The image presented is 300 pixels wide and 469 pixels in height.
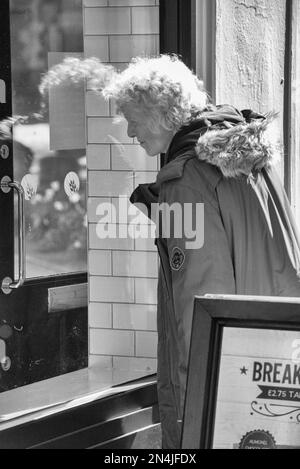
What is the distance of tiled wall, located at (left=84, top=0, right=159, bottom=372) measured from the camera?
4.45 meters

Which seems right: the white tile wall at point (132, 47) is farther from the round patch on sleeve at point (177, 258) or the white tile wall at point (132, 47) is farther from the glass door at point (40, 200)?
the round patch on sleeve at point (177, 258)

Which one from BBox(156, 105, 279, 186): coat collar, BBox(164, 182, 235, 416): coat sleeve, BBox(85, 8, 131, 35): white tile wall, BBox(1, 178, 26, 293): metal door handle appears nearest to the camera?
BBox(164, 182, 235, 416): coat sleeve

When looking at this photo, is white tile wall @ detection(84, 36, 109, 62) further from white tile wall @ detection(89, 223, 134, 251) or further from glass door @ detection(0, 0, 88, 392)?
white tile wall @ detection(89, 223, 134, 251)

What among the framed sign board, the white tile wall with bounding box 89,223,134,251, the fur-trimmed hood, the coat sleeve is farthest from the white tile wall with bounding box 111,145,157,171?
the framed sign board

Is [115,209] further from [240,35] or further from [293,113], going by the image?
[293,113]

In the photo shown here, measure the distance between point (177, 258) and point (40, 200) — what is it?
48.0 inches

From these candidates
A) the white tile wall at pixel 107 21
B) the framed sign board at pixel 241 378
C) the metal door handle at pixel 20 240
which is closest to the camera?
the framed sign board at pixel 241 378

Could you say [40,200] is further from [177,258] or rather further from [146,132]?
[177,258]

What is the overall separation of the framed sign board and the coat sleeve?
2.89ft

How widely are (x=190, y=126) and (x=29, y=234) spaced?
1096 millimetres

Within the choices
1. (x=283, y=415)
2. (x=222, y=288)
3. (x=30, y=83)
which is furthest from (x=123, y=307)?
(x=283, y=415)

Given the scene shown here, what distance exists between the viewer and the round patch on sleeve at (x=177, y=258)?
10.3 feet

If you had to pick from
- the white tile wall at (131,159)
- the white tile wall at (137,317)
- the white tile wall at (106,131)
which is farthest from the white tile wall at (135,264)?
the white tile wall at (106,131)
